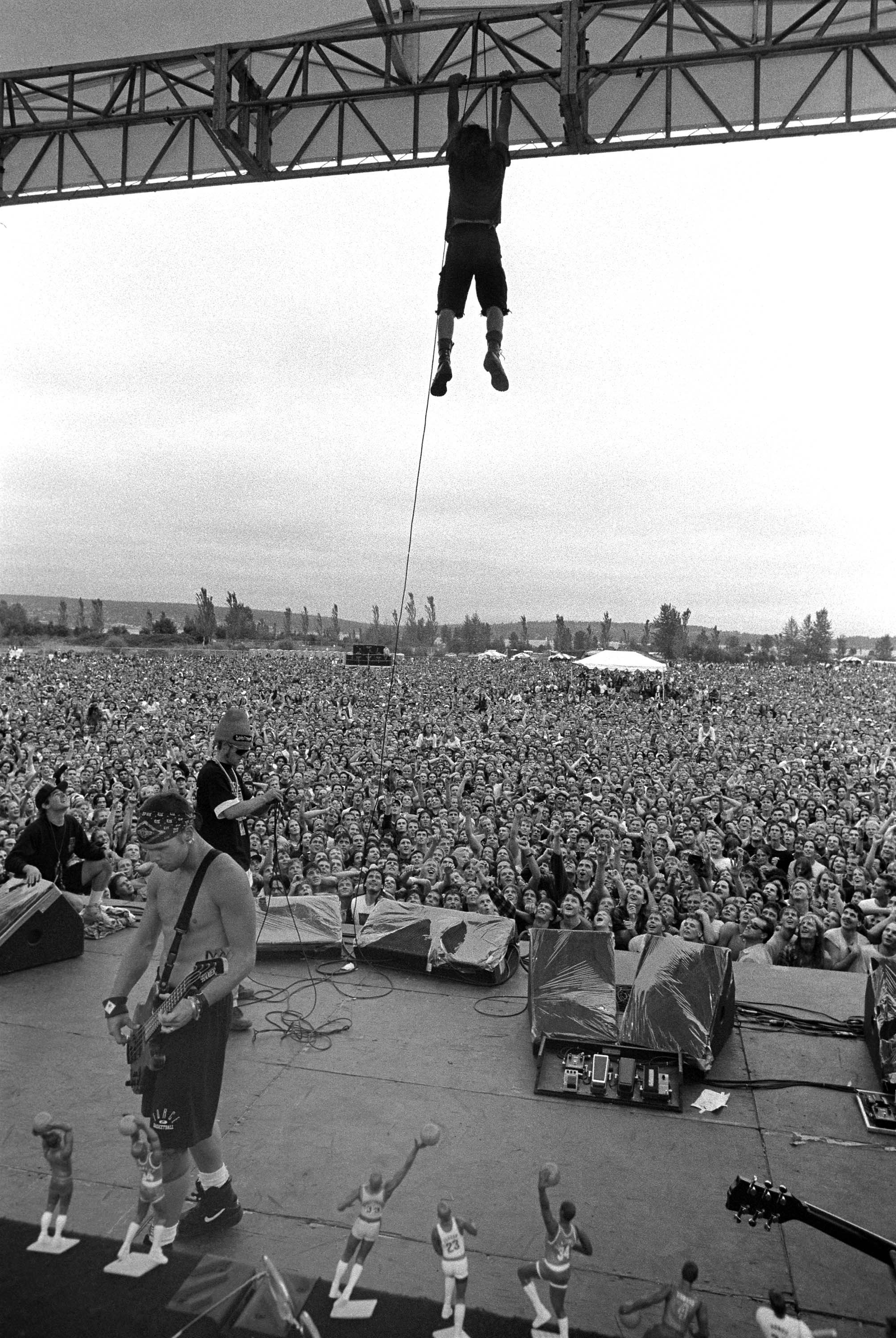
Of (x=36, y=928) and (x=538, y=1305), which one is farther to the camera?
(x=36, y=928)

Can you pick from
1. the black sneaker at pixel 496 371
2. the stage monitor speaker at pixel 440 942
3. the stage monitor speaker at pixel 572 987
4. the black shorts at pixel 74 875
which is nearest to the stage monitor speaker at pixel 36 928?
the black shorts at pixel 74 875

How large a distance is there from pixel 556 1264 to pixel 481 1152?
894 millimetres

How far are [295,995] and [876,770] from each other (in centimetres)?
1239

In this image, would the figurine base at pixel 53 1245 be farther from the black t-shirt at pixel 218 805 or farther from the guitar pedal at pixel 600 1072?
the guitar pedal at pixel 600 1072

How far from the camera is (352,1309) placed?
2.15m

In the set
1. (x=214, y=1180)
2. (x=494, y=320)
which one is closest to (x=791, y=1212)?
(x=214, y=1180)

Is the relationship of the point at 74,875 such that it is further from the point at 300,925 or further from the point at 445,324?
the point at 445,324

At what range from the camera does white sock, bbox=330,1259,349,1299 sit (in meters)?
2.19

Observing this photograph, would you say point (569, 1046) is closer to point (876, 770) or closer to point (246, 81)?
point (246, 81)

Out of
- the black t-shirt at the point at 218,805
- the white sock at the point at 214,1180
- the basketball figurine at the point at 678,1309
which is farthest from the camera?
the black t-shirt at the point at 218,805

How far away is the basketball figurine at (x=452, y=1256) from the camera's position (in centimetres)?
212

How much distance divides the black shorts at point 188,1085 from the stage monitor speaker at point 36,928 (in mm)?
2265

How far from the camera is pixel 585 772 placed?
14281mm

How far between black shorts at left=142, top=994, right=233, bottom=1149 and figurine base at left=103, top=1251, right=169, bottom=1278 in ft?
0.82
